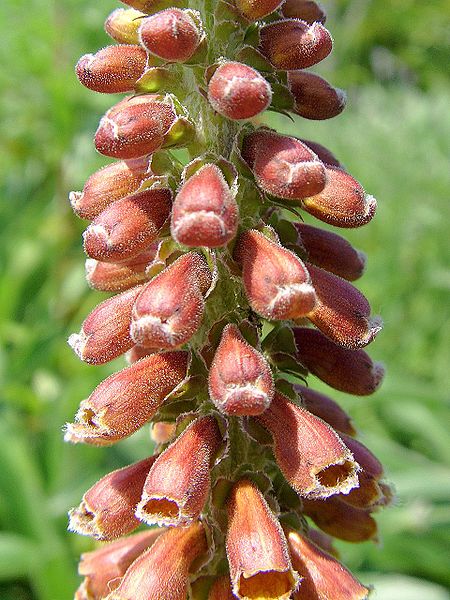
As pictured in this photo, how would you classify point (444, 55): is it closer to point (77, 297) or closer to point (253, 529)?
point (77, 297)

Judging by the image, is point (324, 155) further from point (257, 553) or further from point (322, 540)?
point (322, 540)

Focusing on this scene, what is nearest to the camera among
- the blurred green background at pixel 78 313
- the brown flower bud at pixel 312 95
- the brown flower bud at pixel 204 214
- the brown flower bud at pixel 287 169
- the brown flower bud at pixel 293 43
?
the brown flower bud at pixel 204 214

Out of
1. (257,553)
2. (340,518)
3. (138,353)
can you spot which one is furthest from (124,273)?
(340,518)

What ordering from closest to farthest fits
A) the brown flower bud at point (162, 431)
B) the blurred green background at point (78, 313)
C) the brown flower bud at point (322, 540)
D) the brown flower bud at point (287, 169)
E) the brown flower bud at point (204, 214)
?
the brown flower bud at point (204, 214), the brown flower bud at point (287, 169), the brown flower bud at point (162, 431), the brown flower bud at point (322, 540), the blurred green background at point (78, 313)

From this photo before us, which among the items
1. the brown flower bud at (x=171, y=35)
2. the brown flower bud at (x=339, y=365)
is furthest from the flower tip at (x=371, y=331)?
the brown flower bud at (x=171, y=35)

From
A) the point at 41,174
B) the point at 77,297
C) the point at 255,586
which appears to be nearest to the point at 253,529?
the point at 255,586

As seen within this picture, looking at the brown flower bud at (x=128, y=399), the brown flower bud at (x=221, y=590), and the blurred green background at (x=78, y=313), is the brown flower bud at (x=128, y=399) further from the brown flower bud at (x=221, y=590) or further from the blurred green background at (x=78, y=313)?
the blurred green background at (x=78, y=313)
